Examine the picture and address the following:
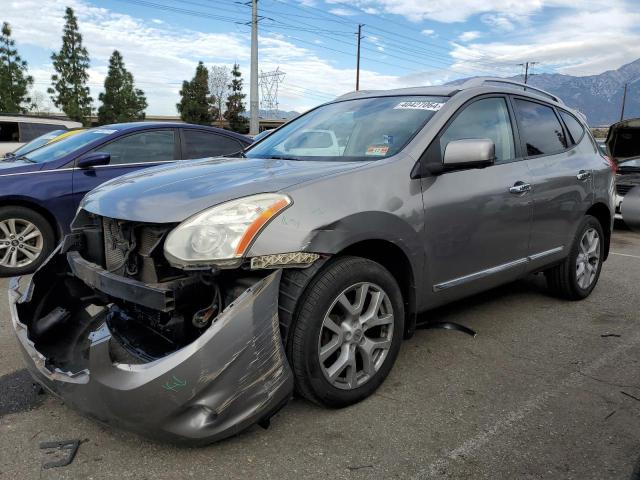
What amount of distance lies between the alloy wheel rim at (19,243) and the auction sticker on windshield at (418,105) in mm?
3971

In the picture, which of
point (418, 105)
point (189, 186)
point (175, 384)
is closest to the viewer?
point (175, 384)

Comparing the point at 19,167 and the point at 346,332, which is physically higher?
the point at 19,167

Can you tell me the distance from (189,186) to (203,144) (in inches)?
157

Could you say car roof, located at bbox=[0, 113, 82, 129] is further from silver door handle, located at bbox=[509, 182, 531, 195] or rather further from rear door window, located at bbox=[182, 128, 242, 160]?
silver door handle, located at bbox=[509, 182, 531, 195]

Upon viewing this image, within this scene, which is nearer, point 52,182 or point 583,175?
point 583,175

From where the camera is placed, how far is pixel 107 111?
50.2 m

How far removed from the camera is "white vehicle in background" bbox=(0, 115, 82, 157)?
1241cm

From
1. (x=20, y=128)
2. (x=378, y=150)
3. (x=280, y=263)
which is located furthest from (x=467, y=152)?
(x=20, y=128)

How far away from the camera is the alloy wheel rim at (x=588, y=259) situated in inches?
179

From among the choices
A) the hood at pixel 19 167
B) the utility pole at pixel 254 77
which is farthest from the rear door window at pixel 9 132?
the utility pole at pixel 254 77

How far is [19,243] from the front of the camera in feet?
17.5

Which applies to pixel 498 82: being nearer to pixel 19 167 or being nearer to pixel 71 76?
pixel 19 167

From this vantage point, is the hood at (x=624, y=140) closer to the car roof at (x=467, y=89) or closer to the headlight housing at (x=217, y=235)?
the car roof at (x=467, y=89)

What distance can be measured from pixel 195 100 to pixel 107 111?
9244mm
